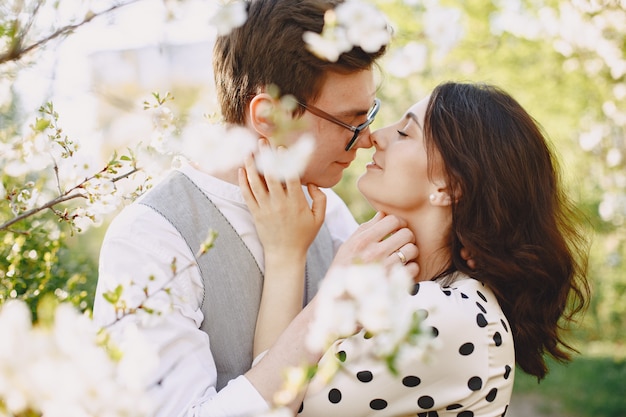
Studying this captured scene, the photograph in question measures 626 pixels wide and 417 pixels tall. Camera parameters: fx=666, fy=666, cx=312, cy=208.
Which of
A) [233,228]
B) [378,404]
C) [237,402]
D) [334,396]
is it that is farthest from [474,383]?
[233,228]

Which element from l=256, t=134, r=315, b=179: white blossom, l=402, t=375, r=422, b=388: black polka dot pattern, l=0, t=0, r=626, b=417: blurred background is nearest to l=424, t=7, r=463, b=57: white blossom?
l=0, t=0, r=626, b=417: blurred background

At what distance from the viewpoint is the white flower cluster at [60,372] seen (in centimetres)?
76

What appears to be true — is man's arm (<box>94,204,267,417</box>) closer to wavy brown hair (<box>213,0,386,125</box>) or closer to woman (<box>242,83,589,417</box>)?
woman (<box>242,83,589,417</box>)

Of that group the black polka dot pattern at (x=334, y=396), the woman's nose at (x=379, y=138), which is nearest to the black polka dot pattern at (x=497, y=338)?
the black polka dot pattern at (x=334, y=396)

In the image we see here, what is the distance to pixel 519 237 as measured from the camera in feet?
6.62

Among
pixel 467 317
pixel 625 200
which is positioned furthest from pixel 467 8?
pixel 467 317

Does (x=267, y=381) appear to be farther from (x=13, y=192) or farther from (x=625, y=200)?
(x=625, y=200)

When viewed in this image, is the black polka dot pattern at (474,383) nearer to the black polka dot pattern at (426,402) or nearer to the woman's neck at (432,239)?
the black polka dot pattern at (426,402)

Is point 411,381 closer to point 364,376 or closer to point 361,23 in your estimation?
point 364,376

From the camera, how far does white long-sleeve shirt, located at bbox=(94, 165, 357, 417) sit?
1.65 m

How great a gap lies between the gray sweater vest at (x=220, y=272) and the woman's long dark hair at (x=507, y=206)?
0.64 meters

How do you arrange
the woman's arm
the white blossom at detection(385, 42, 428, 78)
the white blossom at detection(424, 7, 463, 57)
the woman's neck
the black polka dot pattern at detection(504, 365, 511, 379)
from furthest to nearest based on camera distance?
1. the woman's neck
2. the woman's arm
3. the black polka dot pattern at detection(504, 365, 511, 379)
4. the white blossom at detection(385, 42, 428, 78)
5. the white blossom at detection(424, 7, 463, 57)

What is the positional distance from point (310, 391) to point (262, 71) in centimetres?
103

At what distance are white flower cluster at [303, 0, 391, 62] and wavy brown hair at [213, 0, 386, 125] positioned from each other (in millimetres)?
852
